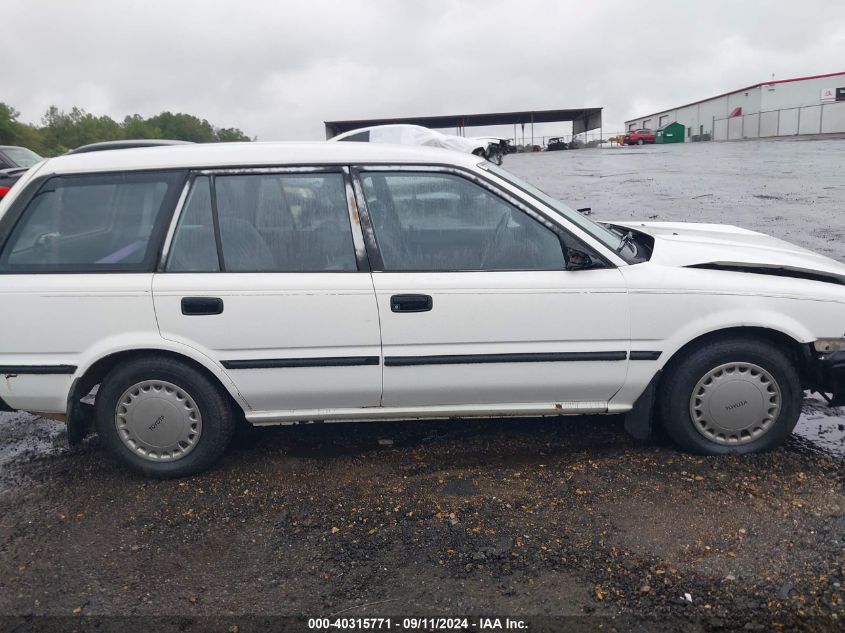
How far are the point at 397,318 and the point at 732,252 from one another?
186 centimetres

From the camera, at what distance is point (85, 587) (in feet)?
9.38

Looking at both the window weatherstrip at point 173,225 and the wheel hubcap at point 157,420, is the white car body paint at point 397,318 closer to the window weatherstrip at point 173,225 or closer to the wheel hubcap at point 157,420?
the window weatherstrip at point 173,225

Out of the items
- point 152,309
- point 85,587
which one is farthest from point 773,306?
point 85,587

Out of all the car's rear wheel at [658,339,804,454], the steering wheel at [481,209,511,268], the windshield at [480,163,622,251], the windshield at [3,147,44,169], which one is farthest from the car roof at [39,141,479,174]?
the windshield at [3,147,44,169]

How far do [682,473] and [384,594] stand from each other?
1716mm

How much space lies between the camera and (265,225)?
3.61m

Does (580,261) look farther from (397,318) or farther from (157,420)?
(157,420)

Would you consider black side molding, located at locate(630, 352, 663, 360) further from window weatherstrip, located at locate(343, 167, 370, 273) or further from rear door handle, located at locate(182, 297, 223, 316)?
rear door handle, located at locate(182, 297, 223, 316)

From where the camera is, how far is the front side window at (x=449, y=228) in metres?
3.55

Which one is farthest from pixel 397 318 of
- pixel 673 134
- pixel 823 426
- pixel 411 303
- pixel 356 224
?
pixel 673 134

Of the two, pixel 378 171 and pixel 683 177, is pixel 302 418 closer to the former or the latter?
pixel 378 171

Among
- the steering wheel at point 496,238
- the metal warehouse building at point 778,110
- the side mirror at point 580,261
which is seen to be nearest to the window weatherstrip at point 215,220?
the steering wheel at point 496,238

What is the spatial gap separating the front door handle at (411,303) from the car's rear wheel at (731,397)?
4.32 feet

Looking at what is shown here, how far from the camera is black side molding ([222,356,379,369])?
3.55 metres
